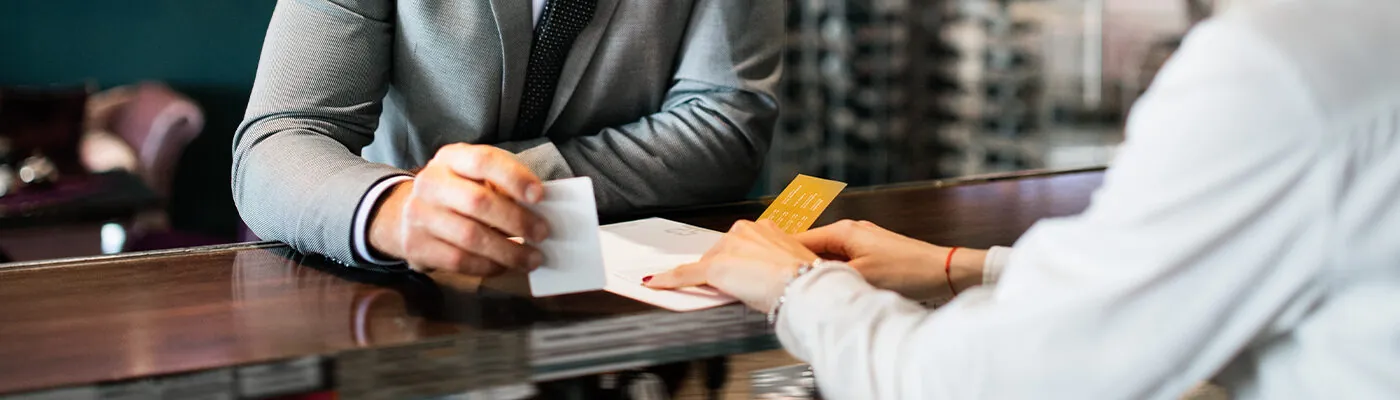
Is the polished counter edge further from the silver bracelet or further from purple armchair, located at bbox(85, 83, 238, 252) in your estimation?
purple armchair, located at bbox(85, 83, 238, 252)

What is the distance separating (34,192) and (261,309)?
2.83m

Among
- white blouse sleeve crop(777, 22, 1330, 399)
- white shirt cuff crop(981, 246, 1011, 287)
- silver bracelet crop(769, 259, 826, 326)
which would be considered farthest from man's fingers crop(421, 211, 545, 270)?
white shirt cuff crop(981, 246, 1011, 287)

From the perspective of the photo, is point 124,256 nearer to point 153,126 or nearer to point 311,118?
point 311,118

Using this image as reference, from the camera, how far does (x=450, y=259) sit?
1.06 meters

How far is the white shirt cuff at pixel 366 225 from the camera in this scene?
1139 mm

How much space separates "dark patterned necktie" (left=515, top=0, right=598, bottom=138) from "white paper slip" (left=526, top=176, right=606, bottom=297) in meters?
0.53

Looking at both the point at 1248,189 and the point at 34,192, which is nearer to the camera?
the point at 1248,189

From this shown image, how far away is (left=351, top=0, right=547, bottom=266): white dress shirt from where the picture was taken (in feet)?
3.74

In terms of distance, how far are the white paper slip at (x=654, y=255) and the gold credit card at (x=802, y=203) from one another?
0.07 metres

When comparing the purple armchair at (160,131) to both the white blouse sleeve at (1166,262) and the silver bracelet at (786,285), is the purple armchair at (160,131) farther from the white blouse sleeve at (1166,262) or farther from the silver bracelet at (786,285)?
the white blouse sleeve at (1166,262)

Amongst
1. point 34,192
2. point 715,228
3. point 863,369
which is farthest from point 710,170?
point 34,192

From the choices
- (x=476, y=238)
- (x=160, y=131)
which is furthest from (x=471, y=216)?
(x=160, y=131)

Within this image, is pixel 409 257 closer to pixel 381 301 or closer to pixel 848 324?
pixel 381 301

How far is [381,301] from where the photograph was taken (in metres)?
1.04
